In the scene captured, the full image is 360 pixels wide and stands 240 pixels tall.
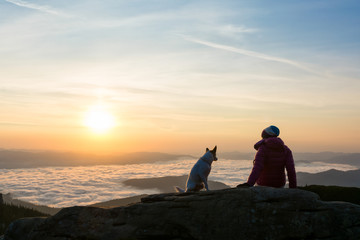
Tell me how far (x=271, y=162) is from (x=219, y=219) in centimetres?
263

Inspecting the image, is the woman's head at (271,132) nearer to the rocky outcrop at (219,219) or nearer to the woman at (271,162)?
the woman at (271,162)

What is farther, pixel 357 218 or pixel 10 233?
pixel 10 233

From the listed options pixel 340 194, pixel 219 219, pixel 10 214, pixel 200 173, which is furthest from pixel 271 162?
pixel 10 214

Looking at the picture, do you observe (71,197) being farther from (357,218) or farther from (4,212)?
(357,218)

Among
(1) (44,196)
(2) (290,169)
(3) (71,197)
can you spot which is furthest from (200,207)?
(1) (44,196)

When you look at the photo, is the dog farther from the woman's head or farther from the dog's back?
the woman's head

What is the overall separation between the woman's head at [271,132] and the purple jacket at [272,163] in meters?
0.24

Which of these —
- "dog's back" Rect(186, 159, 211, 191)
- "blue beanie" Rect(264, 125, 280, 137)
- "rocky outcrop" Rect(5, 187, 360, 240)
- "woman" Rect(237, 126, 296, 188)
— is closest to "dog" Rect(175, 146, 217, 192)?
"dog's back" Rect(186, 159, 211, 191)

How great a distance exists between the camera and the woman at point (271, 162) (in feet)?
32.2

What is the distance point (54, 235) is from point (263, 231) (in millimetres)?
6052

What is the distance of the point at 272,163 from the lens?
32.6ft

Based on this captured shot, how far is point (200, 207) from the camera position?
905 cm

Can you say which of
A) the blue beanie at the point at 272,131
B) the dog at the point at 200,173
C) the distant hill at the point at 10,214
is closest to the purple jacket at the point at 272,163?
the blue beanie at the point at 272,131

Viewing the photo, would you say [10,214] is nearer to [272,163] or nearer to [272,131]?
[272,163]
